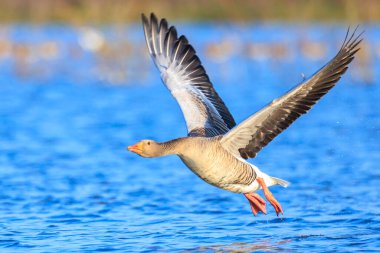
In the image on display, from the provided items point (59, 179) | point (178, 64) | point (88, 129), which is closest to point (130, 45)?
point (88, 129)

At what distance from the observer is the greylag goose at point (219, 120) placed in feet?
29.9

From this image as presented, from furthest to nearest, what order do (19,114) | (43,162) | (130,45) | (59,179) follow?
(130,45), (19,114), (43,162), (59,179)

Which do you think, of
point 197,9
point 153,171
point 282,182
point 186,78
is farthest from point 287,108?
point 197,9

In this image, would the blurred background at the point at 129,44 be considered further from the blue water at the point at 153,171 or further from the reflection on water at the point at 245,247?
the reflection on water at the point at 245,247

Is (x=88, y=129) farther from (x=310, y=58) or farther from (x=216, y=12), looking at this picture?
(x=216, y=12)

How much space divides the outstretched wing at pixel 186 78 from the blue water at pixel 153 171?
1.34 metres

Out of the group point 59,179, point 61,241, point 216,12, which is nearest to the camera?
point 61,241

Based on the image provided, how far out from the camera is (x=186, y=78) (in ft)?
35.9

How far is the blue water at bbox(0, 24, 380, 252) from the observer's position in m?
9.84

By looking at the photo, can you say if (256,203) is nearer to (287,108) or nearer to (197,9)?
(287,108)

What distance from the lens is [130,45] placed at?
28.6 metres

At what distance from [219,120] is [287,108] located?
1.51 meters

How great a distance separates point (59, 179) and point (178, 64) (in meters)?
4.25

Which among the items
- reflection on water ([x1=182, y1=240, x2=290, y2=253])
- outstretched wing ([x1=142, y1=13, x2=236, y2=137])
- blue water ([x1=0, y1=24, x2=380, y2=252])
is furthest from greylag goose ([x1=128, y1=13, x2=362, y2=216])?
blue water ([x1=0, y1=24, x2=380, y2=252])
